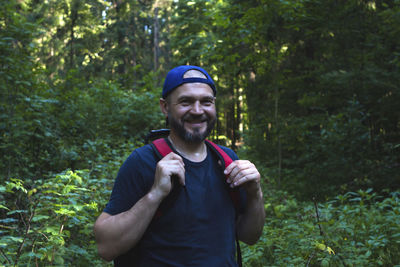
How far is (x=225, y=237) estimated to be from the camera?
1878 millimetres

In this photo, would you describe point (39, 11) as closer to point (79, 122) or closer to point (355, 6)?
point (79, 122)

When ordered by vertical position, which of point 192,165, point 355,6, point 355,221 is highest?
point 355,6

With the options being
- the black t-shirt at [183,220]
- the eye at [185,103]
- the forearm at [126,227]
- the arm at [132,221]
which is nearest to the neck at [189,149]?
the black t-shirt at [183,220]

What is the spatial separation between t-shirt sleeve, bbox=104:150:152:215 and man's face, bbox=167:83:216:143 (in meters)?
0.34

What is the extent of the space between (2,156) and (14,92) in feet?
→ 4.41

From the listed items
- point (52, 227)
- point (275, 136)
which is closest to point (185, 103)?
point (52, 227)

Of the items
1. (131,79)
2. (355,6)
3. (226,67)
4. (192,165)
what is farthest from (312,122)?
(131,79)

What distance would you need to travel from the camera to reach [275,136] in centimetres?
945

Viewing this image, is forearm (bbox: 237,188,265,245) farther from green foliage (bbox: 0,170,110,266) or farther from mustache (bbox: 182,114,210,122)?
green foliage (bbox: 0,170,110,266)

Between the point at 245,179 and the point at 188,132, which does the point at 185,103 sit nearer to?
the point at 188,132

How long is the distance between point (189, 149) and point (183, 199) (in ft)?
1.20

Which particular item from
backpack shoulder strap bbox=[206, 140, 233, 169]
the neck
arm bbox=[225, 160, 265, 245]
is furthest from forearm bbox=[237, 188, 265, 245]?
the neck

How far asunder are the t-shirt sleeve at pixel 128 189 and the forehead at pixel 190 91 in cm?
47

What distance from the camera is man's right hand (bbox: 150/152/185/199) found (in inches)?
66.7
